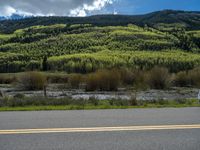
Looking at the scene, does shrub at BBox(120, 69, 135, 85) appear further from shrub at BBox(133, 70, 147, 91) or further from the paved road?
the paved road

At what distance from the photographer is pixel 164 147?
295 inches

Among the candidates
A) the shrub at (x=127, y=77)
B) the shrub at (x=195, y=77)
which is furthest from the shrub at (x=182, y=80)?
the shrub at (x=127, y=77)

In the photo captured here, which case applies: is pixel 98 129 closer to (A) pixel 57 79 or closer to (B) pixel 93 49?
(A) pixel 57 79

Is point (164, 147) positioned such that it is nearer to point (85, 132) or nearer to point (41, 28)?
point (85, 132)

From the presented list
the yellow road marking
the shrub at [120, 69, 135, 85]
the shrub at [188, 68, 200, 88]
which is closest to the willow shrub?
the shrub at [188, 68, 200, 88]

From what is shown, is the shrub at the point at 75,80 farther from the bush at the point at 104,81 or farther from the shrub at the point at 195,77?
the shrub at the point at 195,77

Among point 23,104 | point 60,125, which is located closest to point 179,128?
point 60,125

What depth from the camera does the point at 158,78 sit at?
41.1 m

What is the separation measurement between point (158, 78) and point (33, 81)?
12.8 metres

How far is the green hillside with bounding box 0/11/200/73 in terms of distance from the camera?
108812mm

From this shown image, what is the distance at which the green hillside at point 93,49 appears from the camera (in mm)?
108812

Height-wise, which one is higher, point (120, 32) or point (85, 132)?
point (120, 32)

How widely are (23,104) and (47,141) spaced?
1002 centimetres

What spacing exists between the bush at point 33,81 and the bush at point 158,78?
35.8 ft
